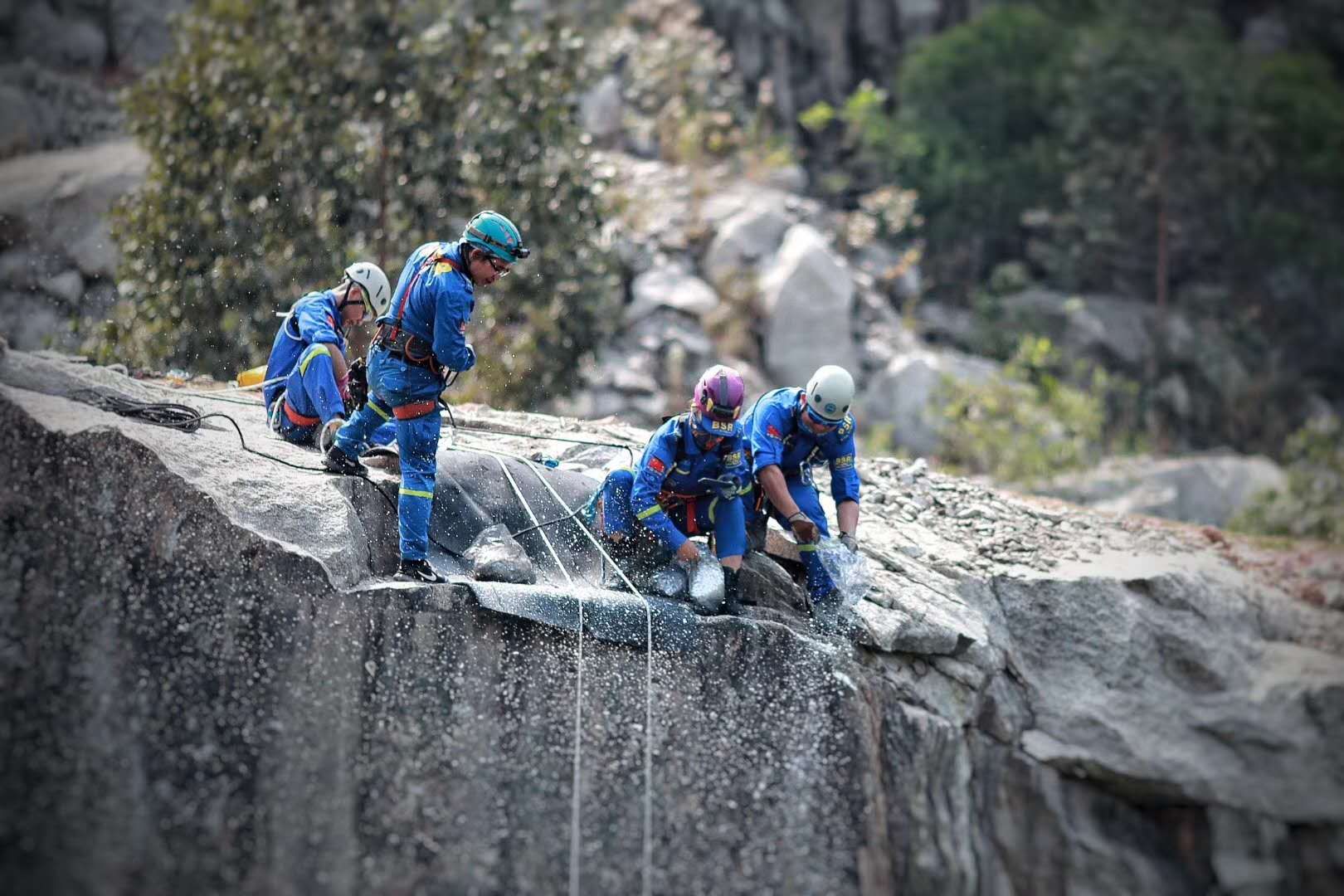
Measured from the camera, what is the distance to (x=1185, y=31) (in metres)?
25.6

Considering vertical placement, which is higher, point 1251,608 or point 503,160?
point 503,160

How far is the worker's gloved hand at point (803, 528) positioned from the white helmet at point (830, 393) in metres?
0.63

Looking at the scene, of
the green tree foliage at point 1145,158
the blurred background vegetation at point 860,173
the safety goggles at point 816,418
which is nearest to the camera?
the safety goggles at point 816,418

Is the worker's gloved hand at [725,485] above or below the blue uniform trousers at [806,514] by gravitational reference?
above

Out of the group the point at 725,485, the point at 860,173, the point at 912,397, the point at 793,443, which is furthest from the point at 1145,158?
→ the point at 725,485

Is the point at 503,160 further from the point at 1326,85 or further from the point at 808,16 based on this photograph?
the point at 1326,85

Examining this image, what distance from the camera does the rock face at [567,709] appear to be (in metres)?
6.00

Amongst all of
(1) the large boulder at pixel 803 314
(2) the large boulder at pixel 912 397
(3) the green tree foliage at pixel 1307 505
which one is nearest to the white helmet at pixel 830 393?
(3) the green tree foliage at pixel 1307 505

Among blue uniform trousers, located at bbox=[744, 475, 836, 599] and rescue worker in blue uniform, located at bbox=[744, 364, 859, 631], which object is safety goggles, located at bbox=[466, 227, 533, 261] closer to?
rescue worker in blue uniform, located at bbox=[744, 364, 859, 631]

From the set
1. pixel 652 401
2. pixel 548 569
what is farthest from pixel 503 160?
pixel 548 569

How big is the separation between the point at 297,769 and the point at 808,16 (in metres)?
23.4

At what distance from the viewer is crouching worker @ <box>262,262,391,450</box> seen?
7.84m

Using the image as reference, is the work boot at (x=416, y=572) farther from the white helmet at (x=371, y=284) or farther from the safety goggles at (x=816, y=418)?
the safety goggles at (x=816, y=418)

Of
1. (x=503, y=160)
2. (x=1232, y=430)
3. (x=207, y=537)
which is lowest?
(x=1232, y=430)
